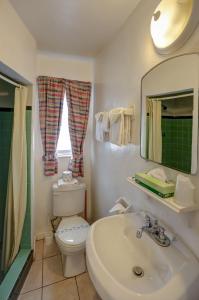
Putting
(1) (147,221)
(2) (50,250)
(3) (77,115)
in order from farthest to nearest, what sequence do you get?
(3) (77,115) < (2) (50,250) < (1) (147,221)

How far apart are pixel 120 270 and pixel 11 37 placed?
1.76 meters

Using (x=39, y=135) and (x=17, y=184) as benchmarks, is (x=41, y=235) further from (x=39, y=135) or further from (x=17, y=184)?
(x=39, y=135)

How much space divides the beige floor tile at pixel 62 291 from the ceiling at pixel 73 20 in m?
2.36

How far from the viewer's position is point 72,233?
184 cm


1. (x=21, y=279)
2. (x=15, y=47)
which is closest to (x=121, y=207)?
(x=21, y=279)

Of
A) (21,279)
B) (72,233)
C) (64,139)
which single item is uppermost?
(64,139)

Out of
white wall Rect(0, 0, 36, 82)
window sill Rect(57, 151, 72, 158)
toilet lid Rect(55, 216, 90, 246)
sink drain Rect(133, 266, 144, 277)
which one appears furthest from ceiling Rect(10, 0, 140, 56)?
toilet lid Rect(55, 216, 90, 246)

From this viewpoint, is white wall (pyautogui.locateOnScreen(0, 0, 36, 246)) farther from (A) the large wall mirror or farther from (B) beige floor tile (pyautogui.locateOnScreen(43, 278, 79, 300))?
(B) beige floor tile (pyautogui.locateOnScreen(43, 278, 79, 300))

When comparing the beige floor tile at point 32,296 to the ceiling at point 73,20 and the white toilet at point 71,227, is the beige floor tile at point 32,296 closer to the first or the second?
the white toilet at point 71,227

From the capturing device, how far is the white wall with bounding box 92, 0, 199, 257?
104 cm

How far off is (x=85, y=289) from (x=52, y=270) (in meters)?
0.41

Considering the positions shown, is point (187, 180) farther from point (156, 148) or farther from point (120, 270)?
point (120, 270)

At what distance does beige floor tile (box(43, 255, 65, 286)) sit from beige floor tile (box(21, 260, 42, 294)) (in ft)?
0.16

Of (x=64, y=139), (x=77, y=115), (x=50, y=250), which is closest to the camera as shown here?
A: (x=50, y=250)
